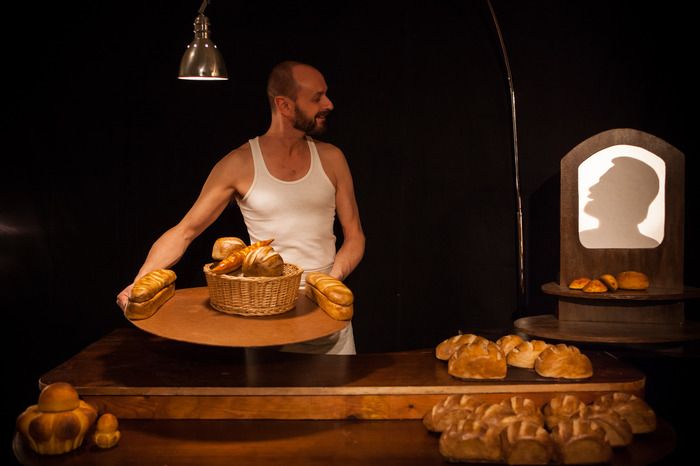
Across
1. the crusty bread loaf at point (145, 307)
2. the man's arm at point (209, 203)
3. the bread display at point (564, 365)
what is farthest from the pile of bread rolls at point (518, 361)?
the man's arm at point (209, 203)

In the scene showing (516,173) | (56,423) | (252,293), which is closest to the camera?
(56,423)

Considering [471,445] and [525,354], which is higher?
[525,354]

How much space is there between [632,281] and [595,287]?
173mm

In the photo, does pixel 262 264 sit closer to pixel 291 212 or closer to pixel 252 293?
pixel 252 293

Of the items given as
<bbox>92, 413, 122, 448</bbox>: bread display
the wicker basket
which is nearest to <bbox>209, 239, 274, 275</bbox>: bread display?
the wicker basket

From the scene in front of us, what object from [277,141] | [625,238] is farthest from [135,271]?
[625,238]

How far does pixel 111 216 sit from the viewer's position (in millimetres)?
4344

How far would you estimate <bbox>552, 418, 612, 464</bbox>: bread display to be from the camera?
198cm

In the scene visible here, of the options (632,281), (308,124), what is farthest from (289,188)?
(632,281)

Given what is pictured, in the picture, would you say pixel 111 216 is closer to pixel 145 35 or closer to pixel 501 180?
pixel 145 35

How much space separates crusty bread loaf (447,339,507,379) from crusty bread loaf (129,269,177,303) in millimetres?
1013

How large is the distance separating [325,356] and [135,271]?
2.04m

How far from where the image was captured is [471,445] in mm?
2004

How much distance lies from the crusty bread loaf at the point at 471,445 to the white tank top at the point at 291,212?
176 centimetres
